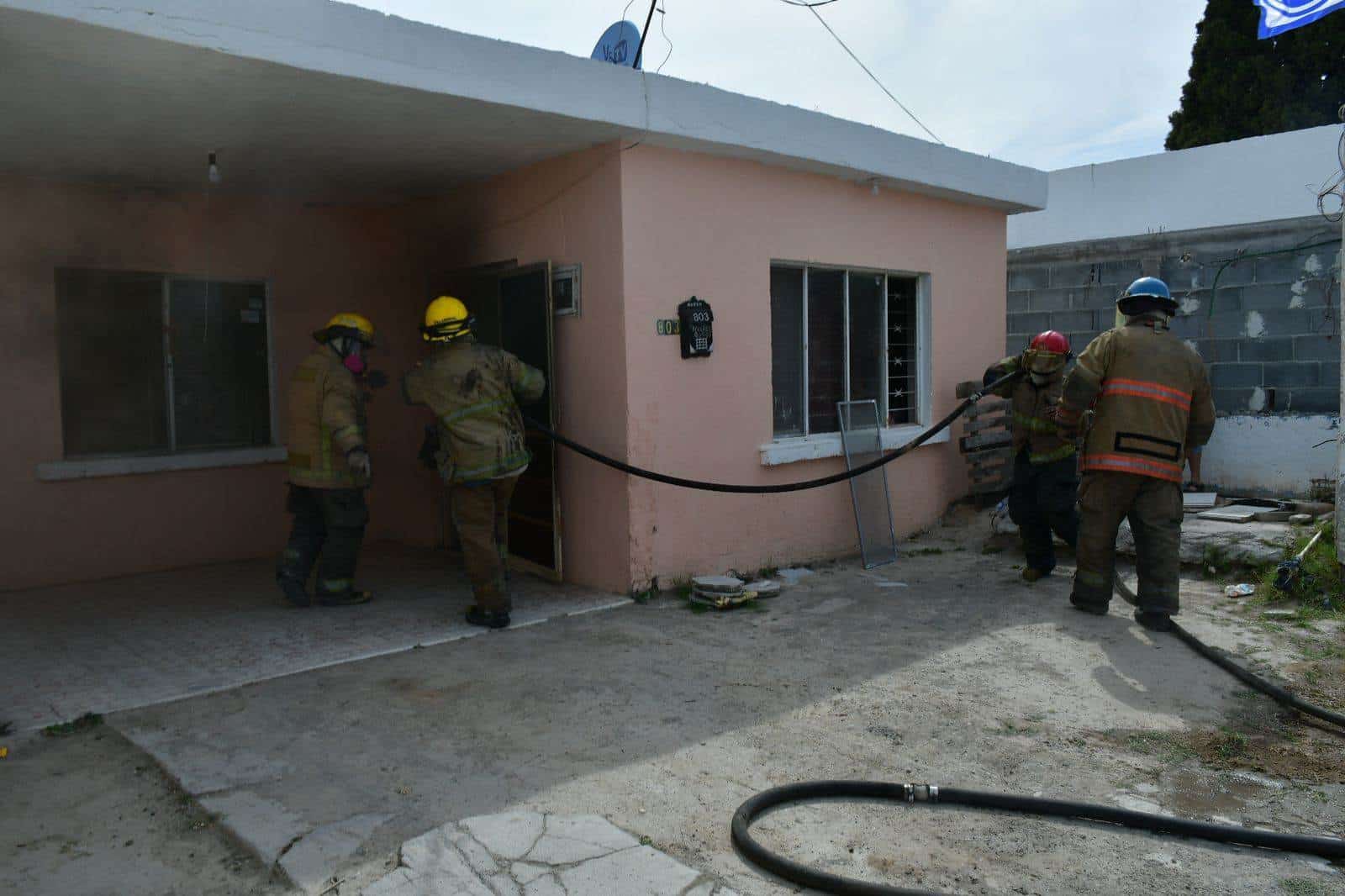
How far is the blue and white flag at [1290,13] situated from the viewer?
588 centimetres

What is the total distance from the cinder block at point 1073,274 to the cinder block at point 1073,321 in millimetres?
305

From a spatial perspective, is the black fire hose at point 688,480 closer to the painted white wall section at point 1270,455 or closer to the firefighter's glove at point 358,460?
the firefighter's glove at point 358,460

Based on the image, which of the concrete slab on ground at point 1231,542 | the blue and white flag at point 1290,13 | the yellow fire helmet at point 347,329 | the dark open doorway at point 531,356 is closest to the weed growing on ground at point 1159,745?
the concrete slab on ground at point 1231,542

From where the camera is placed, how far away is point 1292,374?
917 cm

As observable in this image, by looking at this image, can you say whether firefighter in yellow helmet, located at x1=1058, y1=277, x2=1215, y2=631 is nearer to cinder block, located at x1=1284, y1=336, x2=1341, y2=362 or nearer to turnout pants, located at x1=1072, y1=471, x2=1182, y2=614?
turnout pants, located at x1=1072, y1=471, x2=1182, y2=614

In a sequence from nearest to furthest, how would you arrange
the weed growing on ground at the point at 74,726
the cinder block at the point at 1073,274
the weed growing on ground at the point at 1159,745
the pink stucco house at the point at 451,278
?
the weed growing on ground at the point at 1159,745
the weed growing on ground at the point at 74,726
the pink stucco house at the point at 451,278
the cinder block at the point at 1073,274

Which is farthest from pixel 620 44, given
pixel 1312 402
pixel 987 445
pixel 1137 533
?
pixel 1312 402

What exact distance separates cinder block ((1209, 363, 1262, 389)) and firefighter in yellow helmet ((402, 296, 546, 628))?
7.09 metres

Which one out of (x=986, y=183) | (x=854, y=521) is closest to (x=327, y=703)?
(x=854, y=521)

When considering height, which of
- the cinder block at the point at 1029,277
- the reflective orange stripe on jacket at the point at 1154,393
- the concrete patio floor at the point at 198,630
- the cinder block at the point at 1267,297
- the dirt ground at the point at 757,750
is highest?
the cinder block at the point at 1029,277

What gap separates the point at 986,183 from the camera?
28.5 feet

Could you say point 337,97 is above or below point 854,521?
above

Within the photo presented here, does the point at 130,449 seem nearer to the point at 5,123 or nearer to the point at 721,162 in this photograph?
the point at 5,123

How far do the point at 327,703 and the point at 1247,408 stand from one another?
8.86m
